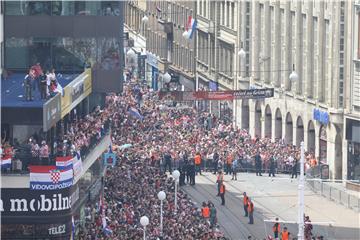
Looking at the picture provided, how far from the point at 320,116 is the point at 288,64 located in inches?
359

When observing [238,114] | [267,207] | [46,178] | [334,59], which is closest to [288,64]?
[238,114]

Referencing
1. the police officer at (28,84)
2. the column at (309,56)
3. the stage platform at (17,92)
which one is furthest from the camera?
the column at (309,56)

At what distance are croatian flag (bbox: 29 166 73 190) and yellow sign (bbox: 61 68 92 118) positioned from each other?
5006mm

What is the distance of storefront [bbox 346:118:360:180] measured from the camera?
105 m

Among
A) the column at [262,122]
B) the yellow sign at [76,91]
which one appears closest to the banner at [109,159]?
the yellow sign at [76,91]

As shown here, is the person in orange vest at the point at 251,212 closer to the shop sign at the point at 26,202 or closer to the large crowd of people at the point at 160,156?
the large crowd of people at the point at 160,156

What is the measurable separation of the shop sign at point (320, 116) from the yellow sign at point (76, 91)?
20.3 metres

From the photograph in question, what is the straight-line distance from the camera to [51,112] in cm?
7675

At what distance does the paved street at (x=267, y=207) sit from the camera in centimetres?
8650

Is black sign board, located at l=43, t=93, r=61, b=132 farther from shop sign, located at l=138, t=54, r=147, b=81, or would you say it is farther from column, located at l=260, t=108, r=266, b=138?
shop sign, located at l=138, t=54, r=147, b=81

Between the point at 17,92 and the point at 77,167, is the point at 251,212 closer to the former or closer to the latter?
the point at 17,92

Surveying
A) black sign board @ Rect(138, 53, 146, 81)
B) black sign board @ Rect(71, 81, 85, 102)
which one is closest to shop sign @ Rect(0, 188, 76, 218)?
black sign board @ Rect(71, 81, 85, 102)

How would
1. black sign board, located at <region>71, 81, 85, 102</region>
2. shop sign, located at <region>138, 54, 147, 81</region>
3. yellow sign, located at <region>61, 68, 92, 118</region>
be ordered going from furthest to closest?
shop sign, located at <region>138, 54, 147, 81</region>
black sign board, located at <region>71, 81, 85, 102</region>
yellow sign, located at <region>61, 68, 92, 118</region>

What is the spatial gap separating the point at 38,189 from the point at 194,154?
1119 inches
